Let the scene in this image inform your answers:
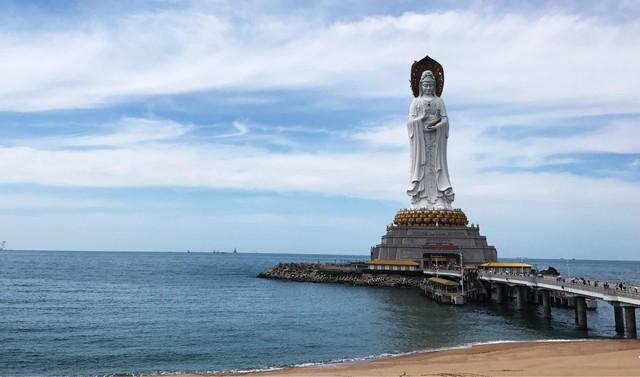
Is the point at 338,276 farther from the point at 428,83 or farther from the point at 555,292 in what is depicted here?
the point at 555,292

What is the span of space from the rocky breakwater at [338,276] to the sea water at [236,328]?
4.14 meters

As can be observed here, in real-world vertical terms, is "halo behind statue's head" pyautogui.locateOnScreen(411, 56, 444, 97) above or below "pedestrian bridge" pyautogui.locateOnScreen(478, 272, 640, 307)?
above

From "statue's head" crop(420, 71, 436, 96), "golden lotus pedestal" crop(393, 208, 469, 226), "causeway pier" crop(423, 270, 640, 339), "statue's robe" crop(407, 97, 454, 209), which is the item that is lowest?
"causeway pier" crop(423, 270, 640, 339)

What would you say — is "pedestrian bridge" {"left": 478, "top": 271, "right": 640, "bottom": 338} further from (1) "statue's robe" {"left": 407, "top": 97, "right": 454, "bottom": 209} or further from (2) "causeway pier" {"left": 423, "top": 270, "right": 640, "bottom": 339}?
(1) "statue's robe" {"left": 407, "top": 97, "right": 454, "bottom": 209}

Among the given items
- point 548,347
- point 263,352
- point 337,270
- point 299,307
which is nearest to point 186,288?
point 337,270

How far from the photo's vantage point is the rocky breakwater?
52.2m

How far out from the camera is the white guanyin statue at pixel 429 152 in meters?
60.2

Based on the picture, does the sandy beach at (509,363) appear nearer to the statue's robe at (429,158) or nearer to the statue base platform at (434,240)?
the statue base platform at (434,240)

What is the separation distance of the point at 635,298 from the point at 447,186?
35693 millimetres

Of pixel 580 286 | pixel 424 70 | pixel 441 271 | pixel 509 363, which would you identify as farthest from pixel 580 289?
pixel 424 70

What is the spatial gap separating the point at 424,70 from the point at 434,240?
17746 millimetres

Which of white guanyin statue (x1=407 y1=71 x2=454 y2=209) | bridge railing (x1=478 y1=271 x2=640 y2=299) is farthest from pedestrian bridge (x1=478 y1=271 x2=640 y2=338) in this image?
white guanyin statue (x1=407 y1=71 x2=454 y2=209)

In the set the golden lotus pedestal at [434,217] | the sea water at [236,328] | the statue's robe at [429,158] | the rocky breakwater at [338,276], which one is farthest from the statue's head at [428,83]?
the sea water at [236,328]

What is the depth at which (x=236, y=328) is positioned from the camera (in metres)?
30.2
